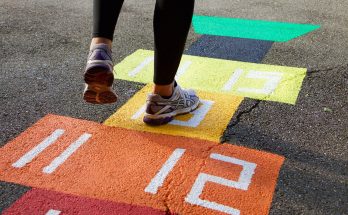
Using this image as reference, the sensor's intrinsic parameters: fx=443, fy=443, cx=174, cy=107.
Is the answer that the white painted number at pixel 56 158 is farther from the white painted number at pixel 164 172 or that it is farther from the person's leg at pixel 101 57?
the white painted number at pixel 164 172

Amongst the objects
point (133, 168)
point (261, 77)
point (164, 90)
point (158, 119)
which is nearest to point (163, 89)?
point (164, 90)

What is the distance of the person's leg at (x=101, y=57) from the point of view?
1.95m

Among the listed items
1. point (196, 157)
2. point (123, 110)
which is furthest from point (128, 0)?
point (196, 157)

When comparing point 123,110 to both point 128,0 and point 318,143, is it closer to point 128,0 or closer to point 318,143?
point 318,143

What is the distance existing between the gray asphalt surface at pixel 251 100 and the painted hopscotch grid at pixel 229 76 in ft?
0.30

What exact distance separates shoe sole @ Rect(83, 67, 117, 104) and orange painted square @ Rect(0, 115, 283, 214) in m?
0.23

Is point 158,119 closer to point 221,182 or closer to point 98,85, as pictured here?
point 98,85

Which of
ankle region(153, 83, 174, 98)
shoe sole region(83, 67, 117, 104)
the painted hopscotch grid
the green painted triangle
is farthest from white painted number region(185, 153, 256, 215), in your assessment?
the green painted triangle

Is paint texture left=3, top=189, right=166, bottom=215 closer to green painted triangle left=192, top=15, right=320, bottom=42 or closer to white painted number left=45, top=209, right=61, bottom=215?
white painted number left=45, top=209, right=61, bottom=215

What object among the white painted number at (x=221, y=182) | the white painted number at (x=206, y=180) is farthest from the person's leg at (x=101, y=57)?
the white painted number at (x=221, y=182)

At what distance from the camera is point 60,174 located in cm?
190

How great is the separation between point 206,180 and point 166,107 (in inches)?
22.5

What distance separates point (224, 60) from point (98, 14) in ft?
4.67

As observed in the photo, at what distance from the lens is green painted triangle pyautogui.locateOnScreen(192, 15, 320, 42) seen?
374 cm
